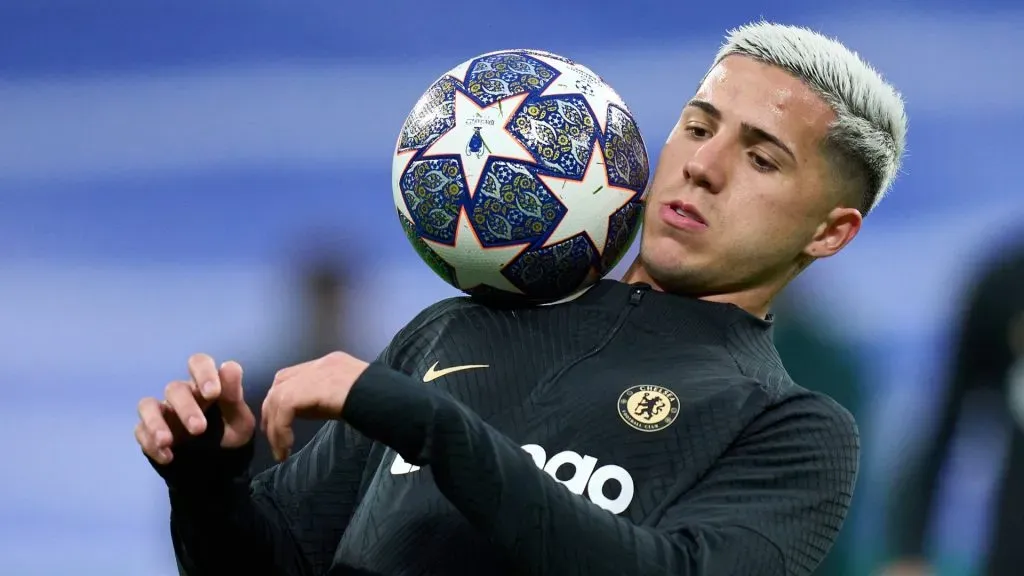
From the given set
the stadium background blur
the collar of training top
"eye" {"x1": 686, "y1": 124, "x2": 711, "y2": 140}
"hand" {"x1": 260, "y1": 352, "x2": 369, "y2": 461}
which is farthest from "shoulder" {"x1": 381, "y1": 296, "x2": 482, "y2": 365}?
the stadium background blur

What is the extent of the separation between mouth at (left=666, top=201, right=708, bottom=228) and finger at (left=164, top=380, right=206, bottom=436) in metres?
1.07

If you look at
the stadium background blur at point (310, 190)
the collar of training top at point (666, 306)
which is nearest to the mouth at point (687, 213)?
the collar of training top at point (666, 306)

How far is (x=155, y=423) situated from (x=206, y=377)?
0.43 ft

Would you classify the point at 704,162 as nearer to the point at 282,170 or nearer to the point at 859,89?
the point at 859,89

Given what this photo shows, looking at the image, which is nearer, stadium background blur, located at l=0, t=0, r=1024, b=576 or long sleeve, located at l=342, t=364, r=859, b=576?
long sleeve, located at l=342, t=364, r=859, b=576

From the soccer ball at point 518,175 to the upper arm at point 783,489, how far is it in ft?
1.66

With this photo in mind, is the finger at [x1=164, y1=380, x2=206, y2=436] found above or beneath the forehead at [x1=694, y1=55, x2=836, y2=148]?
beneath

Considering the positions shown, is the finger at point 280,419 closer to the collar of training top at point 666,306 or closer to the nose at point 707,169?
the collar of training top at point 666,306

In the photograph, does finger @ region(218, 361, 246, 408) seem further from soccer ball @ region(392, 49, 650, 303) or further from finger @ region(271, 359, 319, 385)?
soccer ball @ region(392, 49, 650, 303)

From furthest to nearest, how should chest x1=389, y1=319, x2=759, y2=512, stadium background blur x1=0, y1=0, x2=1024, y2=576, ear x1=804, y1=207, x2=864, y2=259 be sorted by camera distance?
stadium background blur x1=0, y1=0, x2=1024, y2=576
ear x1=804, y1=207, x2=864, y2=259
chest x1=389, y1=319, x2=759, y2=512

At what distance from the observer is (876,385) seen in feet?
18.9

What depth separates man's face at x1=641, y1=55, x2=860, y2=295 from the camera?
3.10 meters

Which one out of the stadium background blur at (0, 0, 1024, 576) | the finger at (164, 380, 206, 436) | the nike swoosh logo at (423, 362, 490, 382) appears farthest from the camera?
the stadium background blur at (0, 0, 1024, 576)

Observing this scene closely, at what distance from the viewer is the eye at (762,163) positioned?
3154 mm
